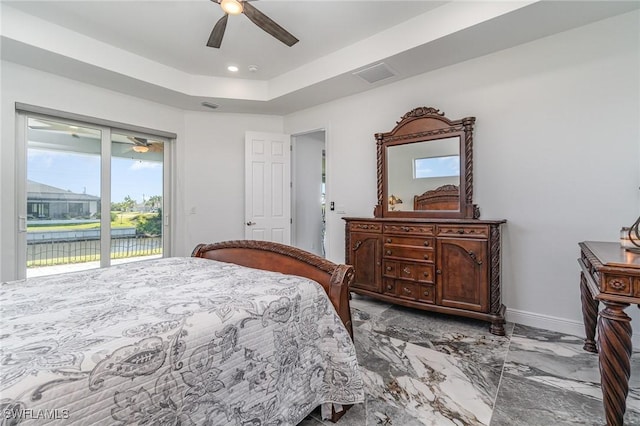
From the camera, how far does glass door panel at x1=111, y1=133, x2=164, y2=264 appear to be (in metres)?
3.81

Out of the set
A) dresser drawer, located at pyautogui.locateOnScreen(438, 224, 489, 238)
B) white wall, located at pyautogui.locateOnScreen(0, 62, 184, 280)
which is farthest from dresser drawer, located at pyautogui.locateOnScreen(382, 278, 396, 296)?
white wall, located at pyautogui.locateOnScreen(0, 62, 184, 280)

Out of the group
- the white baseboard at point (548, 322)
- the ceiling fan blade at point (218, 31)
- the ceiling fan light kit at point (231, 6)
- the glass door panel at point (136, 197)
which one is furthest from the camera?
the glass door panel at point (136, 197)

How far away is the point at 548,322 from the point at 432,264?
1.08 m

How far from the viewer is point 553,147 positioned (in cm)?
258

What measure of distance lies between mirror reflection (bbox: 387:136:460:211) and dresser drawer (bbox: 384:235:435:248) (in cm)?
47

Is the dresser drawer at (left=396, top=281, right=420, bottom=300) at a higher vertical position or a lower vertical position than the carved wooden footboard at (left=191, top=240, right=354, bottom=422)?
lower

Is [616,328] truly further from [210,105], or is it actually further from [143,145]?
[143,145]

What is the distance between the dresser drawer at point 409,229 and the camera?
284 cm

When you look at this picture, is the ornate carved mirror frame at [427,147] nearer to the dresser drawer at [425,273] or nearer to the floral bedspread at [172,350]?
the dresser drawer at [425,273]

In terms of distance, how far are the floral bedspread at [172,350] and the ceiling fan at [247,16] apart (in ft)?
6.17

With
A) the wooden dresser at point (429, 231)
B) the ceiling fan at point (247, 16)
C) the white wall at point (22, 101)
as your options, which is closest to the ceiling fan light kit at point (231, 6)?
the ceiling fan at point (247, 16)

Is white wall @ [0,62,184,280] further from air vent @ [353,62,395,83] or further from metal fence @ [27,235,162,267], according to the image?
air vent @ [353,62,395,83]

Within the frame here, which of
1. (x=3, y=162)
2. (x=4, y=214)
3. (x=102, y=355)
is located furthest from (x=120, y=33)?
(x=102, y=355)

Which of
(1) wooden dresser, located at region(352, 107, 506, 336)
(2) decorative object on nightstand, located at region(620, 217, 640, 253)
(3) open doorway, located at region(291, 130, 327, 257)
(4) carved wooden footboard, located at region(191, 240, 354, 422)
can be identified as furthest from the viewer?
(3) open doorway, located at region(291, 130, 327, 257)
